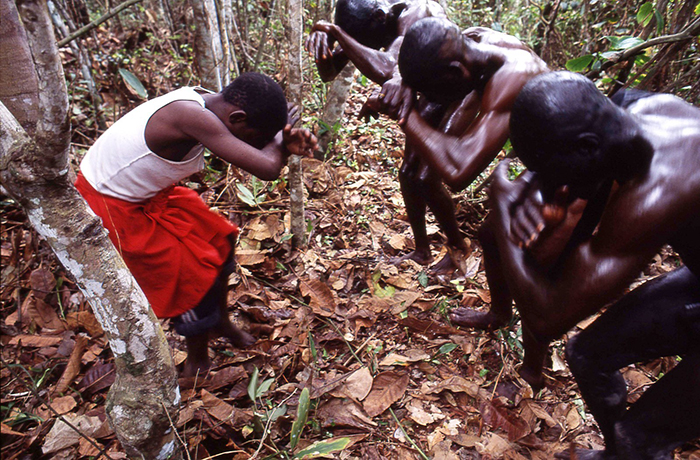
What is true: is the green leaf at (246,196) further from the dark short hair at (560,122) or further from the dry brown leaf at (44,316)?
the dark short hair at (560,122)

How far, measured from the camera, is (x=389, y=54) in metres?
2.83

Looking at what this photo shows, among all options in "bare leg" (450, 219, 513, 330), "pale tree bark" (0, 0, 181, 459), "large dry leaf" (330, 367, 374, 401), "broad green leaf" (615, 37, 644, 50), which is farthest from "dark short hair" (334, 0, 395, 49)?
"large dry leaf" (330, 367, 374, 401)

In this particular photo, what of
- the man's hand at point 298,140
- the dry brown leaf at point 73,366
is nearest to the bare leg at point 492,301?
the man's hand at point 298,140

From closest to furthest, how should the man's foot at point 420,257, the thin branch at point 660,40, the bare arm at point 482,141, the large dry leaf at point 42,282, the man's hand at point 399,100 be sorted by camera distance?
the bare arm at point 482,141, the man's hand at point 399,100, the thin branch at point 660,40, the large dry leaf at point 42,282, the man's foot at point 420,257

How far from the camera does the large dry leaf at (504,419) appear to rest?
2256 millimetres

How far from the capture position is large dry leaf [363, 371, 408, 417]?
92.8 inches

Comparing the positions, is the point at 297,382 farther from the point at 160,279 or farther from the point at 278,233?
the point at 278,233

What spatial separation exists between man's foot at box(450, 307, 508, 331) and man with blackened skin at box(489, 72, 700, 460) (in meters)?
0.70

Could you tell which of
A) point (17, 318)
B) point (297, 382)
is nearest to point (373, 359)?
point (297, 382)

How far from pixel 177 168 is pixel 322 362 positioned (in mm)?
1419

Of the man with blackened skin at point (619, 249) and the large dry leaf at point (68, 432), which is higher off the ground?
the man with blackened skin at point (619, 249)

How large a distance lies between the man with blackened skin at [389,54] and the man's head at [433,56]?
473 millimetres

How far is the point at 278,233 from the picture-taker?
3.64 m

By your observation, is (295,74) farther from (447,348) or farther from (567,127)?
(447,348)
